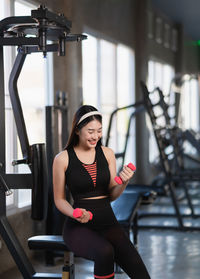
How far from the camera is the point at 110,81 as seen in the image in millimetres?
6562

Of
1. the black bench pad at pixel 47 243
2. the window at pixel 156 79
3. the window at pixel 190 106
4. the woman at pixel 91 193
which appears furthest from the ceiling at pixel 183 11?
the black bench pad at pixel 47 243

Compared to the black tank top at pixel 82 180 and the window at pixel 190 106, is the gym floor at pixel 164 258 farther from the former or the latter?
the window at pixel 190 106

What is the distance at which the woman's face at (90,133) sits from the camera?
255 centimetres

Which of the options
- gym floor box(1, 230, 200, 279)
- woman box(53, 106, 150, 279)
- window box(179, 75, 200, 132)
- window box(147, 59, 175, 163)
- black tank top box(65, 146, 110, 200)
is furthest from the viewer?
window box(179, 75, 200, 132)

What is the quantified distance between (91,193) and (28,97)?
1.88m

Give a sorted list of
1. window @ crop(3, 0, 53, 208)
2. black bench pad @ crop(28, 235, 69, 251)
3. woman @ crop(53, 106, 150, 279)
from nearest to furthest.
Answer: woman @ crop(53, 106, 150, 279)
black bench pad @ crop(28, 235, 69, 251)
window @ crop(3, 0, 53, 208)

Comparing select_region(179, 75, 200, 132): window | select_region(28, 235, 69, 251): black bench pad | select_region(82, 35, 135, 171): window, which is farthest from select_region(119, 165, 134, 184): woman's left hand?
select_region(179, 75, 200, 132): window

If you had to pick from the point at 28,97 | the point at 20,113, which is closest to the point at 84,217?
the point at 20,113

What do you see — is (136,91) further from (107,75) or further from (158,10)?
(158,10)

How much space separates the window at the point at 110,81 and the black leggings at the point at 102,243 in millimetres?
3209

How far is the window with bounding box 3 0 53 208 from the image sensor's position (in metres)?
3.89

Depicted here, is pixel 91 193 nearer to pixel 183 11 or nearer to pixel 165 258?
pixel 165 258

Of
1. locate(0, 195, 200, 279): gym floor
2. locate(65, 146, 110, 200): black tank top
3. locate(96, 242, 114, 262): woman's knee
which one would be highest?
locate(65, 146, 110, 200): black tank top

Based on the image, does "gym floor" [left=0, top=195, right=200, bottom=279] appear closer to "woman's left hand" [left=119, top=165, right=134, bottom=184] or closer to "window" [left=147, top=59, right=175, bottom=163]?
"woman's left hand" [left=119, top=165, right=134, bottom=184]
